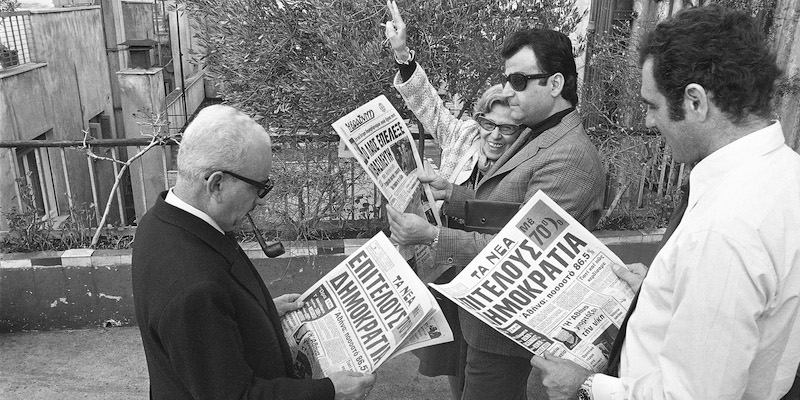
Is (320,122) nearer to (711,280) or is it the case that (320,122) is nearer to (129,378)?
(129,378)

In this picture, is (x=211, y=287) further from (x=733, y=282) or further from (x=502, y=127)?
(x=502, y=127)

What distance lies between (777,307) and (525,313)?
27.8 inches

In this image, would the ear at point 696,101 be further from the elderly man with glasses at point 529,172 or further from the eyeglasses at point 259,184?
the eyeglasses at point 259,184

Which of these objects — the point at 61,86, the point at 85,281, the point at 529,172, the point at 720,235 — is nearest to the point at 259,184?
the point at 529,172

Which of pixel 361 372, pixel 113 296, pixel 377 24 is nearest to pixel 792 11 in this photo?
pixel 377 24

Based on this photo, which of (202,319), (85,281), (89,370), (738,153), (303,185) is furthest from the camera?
(303,185)

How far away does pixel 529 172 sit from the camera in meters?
2.21

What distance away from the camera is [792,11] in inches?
212

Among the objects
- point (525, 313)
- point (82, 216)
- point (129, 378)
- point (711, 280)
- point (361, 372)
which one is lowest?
point (129, 378)

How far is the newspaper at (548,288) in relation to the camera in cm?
181

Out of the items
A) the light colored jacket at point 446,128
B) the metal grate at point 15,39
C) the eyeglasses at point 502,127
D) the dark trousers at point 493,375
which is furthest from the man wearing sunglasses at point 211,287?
the metal grate at point 15,39

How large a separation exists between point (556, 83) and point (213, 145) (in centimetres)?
129

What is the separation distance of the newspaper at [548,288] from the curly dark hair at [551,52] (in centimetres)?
59

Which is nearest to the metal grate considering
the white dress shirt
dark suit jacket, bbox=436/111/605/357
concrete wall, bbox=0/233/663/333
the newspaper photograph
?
concrete wall, bbox=0/233/663/333
